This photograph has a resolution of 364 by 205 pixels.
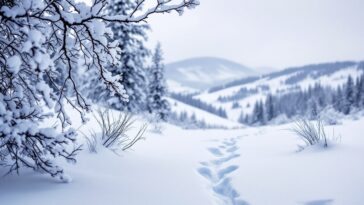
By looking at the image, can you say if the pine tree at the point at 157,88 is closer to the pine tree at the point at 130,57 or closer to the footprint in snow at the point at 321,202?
the pine tree at the point at 130,57

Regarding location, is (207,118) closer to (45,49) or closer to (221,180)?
(221,180)

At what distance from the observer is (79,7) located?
2.32 metres

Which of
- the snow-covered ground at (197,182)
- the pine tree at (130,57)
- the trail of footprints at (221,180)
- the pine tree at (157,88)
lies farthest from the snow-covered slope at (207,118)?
the snow-covered ground at (197,182)

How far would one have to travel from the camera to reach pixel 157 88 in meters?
32.1

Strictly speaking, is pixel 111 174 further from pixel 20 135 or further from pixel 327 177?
pixel 327 177

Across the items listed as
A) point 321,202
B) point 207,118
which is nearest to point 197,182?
point 321,202

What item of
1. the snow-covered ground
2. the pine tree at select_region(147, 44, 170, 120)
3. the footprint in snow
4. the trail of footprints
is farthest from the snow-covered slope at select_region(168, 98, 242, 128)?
the footprint in snow

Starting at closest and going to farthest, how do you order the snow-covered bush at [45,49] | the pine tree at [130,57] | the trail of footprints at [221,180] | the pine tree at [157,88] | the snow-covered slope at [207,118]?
the snow-covered bush at [45,49]
the trail of footprints at [221,180]
the pine tree at [130,57]
the pine tree at [157,88]
the snow-covered slope at [207,118]

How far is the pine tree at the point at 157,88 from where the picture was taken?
103 feet

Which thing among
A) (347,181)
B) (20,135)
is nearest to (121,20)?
(20,135)

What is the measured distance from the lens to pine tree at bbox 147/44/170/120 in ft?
103

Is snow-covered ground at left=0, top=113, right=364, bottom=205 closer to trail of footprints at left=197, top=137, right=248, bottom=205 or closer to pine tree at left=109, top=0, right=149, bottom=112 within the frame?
trail of footprints at left=197, top=137, right=248, bottom=205

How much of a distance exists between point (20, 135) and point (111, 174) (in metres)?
1.37

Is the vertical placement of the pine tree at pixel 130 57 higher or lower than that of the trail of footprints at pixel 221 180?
higher
